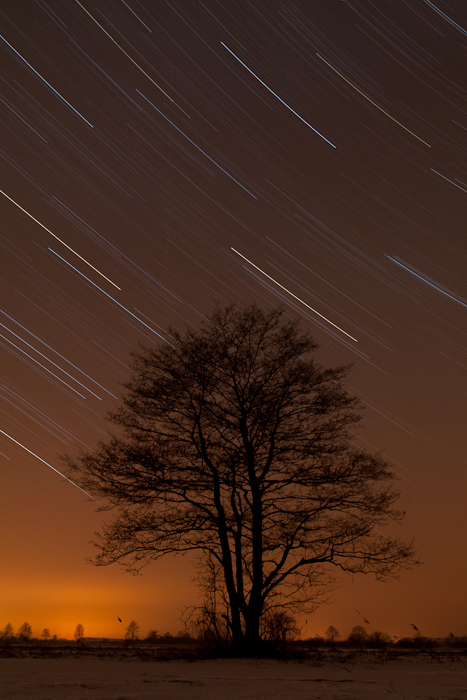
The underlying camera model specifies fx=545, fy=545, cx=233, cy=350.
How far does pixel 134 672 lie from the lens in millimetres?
6113

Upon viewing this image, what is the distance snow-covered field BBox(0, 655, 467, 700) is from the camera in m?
4.22

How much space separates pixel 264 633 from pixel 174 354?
5.87m

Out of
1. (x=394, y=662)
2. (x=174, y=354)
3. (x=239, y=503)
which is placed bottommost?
(x=394, y=662)

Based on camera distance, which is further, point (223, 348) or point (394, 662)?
point (223, 348)

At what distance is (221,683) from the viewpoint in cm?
521

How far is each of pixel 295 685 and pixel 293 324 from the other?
324 inches

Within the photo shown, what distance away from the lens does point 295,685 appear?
5.27 meters

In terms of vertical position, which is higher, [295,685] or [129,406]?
[129,406]

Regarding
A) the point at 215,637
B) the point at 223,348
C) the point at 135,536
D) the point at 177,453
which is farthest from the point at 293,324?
the point at 215,637

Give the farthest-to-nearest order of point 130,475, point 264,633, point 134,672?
point 130,475, point 264,633, point 134,672

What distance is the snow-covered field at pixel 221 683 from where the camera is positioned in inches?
166

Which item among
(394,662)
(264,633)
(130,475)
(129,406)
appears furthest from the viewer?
(129,406)

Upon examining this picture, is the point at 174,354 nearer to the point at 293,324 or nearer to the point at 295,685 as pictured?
the point at 293,324

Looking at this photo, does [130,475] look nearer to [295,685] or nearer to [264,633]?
[264,633]
